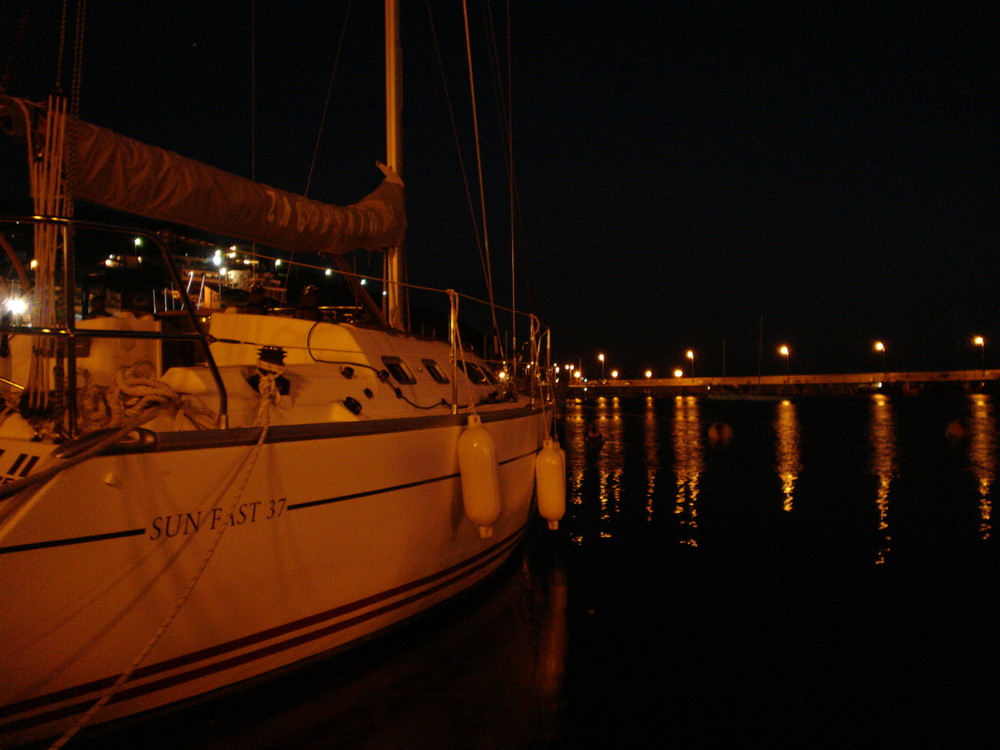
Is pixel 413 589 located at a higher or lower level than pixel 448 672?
higher

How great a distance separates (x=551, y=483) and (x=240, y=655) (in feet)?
9.28

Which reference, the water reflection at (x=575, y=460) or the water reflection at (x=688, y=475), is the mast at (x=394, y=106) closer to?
the water reflection at (x=688, y=475)

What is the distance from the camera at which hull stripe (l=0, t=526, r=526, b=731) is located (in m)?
2.82

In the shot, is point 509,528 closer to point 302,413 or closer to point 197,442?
point 302,413

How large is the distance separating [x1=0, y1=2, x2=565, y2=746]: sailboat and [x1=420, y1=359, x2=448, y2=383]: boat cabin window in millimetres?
304

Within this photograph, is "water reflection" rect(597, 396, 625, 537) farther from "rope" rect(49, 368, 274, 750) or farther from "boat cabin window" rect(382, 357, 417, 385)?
"rope" rect(49, 368, 274, 750)

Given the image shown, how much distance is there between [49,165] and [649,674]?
442 centimetres

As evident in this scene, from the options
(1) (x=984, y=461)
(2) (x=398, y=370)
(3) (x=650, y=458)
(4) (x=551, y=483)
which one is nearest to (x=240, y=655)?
(2) (x=398, y=370)

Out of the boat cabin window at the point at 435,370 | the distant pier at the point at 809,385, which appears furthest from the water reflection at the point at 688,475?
the distant pier at the point at 809,385

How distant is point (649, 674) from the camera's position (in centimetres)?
427

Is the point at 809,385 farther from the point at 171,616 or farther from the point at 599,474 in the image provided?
the point at 171,616

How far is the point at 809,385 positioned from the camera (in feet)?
223

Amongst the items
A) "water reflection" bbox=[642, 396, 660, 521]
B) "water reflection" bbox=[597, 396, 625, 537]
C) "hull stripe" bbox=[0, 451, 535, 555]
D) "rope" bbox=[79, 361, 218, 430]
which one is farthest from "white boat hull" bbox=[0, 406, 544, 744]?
"water reflection" bbox=[642, 396, 660, 521]

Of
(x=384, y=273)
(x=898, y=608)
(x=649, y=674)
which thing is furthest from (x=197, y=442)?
(x=898, y=608)
